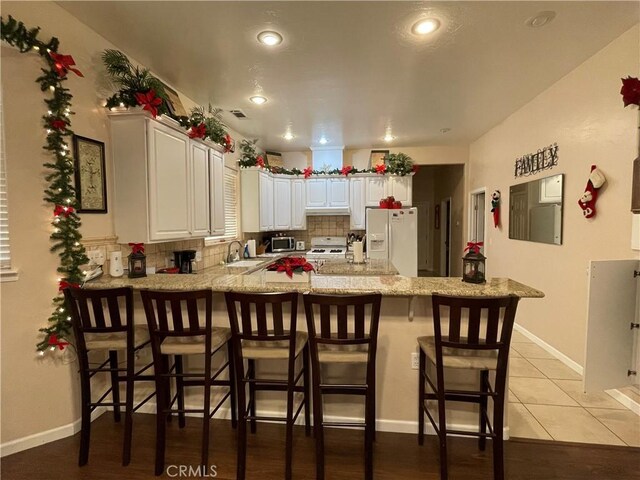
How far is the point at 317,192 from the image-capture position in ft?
18.9

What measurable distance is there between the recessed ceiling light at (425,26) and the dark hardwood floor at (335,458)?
9.92 ft

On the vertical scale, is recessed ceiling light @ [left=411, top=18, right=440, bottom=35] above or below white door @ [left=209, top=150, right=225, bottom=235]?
above

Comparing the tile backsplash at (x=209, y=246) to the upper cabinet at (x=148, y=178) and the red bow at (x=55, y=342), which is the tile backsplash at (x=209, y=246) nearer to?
the upper cabinet at (x=148, y=178)

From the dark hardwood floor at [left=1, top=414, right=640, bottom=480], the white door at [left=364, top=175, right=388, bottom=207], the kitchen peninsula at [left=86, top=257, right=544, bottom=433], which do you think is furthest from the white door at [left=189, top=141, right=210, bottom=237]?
the white door at [left=364, top=175, right=388, bottom=207]

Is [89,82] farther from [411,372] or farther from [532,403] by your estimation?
[532,403]

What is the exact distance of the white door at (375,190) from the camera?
5.61 metres

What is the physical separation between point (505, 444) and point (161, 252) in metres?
3.32

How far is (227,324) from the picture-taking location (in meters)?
2.33

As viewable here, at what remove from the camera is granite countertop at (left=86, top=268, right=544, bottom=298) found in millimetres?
1853

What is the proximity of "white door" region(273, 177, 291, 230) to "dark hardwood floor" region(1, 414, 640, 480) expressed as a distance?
3.77 meters

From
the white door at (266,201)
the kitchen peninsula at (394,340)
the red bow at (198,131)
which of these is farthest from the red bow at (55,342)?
the white door at (266,201)

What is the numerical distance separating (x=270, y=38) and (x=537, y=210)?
354 centimetres

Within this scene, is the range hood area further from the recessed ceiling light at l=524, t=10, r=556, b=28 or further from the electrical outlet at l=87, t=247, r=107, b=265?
the electrical outlet at l=87, t=247, r=107, b=265

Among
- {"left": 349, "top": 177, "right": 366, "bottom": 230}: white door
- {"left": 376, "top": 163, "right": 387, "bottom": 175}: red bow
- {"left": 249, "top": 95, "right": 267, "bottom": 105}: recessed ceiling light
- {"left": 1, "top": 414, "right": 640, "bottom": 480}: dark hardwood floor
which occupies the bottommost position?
{"left": 1, "top": 414, "right": 640, "bottom": 480}: dark hardwood floor
